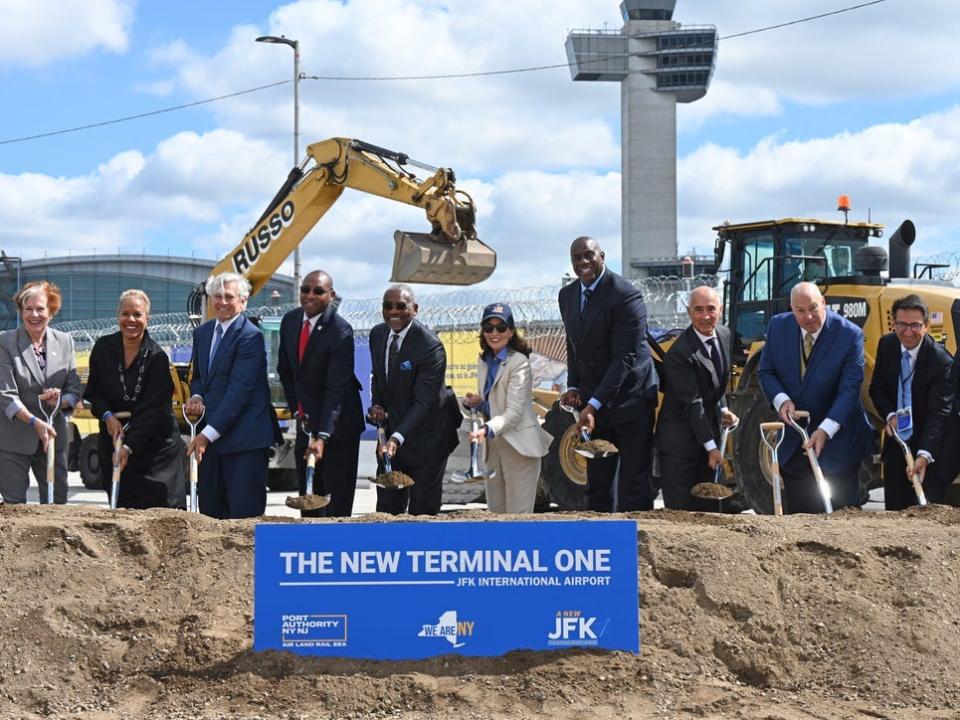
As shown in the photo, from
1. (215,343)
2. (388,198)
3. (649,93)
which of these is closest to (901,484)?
(215,343)

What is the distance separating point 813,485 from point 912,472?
0.56 metres

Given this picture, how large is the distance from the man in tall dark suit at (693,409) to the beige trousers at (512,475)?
87 cm

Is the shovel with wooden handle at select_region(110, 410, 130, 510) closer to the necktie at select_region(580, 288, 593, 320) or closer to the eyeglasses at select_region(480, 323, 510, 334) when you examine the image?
the eyeglasses at select_region(480, 323, 510, 334)

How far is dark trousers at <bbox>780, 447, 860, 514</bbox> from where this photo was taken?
752 cm

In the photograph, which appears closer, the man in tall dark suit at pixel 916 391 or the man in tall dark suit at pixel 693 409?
the man in tall dark suit at pixel 693 409

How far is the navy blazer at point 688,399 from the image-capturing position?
24.8ft

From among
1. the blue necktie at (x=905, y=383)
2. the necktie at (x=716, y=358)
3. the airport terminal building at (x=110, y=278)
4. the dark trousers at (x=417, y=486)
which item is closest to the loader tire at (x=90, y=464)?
the dark trousers at (x=417, y=486)

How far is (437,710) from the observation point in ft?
17.5

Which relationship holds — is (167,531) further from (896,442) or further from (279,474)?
(279,474)

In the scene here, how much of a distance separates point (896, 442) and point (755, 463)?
3312mm

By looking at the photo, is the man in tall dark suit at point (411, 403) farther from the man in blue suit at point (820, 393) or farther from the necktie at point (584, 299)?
the man in blue suit at point (820, 393)

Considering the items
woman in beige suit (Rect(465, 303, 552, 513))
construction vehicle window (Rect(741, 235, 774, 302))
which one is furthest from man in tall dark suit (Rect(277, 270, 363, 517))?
construction vehicle window (Rect(741, 235, 774, 302))

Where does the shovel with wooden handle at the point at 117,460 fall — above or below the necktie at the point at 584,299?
below

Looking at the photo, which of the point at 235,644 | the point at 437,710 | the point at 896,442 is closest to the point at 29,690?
the point at 235,644
